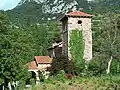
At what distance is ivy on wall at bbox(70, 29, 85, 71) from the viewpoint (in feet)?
161

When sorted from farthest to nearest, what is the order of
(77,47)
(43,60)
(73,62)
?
(43,60)
(77,47)
(73,62)

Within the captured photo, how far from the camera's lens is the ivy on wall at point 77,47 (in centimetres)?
4915

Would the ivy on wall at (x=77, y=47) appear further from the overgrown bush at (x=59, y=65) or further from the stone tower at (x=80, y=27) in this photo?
the overgrown bush at (x=59, y=65)

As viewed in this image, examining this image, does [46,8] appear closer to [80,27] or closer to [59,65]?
[80,27]

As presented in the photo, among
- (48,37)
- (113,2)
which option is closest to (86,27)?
(48,37)

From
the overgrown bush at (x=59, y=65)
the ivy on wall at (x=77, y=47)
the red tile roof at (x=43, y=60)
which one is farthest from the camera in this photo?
the red tile roof at (x=43, y=60)

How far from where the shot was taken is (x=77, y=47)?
4981 cm

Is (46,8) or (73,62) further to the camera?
(46,8)

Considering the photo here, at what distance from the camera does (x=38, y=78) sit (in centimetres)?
5081

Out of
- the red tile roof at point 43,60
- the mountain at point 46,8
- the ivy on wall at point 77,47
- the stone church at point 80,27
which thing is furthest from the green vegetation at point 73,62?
the mountain at point 46,8

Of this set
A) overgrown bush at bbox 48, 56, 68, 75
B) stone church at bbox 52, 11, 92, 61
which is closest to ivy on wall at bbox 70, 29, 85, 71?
stone church at bbox 52, 11, 92, 61

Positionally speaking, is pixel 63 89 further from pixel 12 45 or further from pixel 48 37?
pixel 48 37

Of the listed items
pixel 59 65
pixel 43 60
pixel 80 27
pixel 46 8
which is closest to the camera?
pixel 59 65

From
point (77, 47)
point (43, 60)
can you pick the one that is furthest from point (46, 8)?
point (77, 47)
